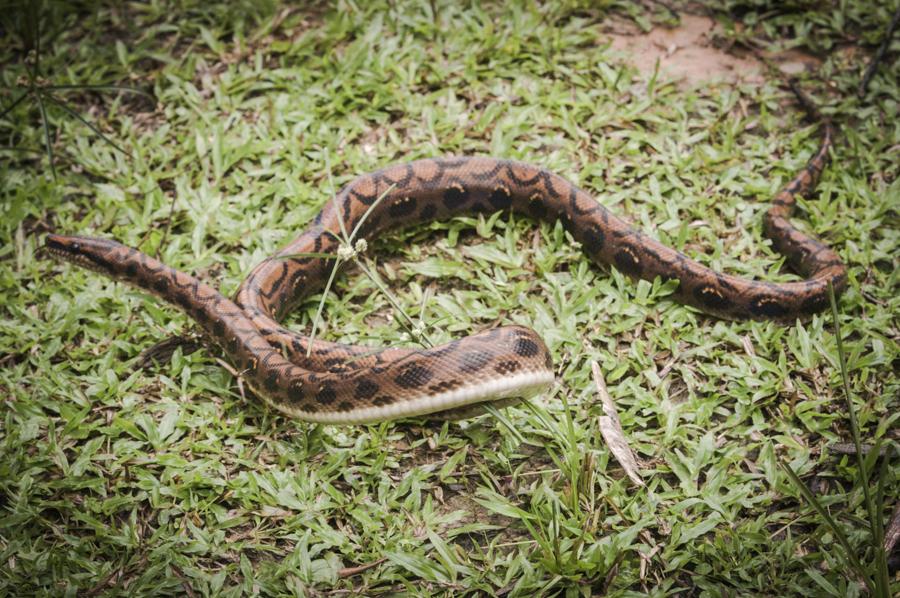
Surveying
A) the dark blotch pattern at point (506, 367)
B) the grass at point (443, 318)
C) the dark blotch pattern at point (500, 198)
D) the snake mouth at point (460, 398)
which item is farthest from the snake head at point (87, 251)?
the dark blotch pattern at point (506, 367)

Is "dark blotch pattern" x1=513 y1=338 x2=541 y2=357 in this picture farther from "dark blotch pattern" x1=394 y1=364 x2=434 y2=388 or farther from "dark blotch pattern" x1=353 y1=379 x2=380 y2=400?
"dark blotch pattern" x1=353 y1=379 x2=380 y2=400

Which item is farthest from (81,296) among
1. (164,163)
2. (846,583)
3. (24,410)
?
(846,583)

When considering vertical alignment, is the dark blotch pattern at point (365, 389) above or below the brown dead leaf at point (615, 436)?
above

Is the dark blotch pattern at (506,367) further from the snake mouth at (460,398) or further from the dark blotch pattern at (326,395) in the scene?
the dark blotch pattern at (326,395)

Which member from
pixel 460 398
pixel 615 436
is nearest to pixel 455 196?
pixel 460 398

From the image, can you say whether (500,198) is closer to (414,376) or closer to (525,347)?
(525,347)

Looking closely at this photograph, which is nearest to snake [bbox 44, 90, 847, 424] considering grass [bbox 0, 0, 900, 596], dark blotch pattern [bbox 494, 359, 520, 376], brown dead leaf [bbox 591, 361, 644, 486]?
dark blotch pattern [bbox 494, 359, 520, 376]

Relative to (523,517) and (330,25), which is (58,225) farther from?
(523,517)
